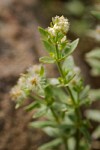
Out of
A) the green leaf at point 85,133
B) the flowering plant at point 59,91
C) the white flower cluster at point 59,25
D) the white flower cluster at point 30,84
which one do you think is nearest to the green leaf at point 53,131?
the flowering plant at point 59,91

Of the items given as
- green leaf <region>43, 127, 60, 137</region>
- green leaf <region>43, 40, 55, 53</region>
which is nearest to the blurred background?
green leaf <region>43, 127, 60, 137</region>

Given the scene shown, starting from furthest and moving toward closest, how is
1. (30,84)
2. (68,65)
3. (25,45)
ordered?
(25,45) < (68,65) < (30,84)

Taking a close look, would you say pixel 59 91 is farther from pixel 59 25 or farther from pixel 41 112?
pixel 59 25

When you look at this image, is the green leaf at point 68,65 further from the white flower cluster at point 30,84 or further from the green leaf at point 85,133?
the green leaf at point 85,133

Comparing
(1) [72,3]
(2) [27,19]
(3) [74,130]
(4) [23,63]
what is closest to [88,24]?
(1) [72,3]

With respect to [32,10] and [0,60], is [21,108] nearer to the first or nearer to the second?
[0,60]

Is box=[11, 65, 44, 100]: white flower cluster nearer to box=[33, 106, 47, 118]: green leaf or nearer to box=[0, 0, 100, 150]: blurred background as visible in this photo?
box=[33, 106, 47, 118]: green leaf

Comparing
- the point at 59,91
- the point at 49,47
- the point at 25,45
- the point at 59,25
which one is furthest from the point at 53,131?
the point at 25,45
